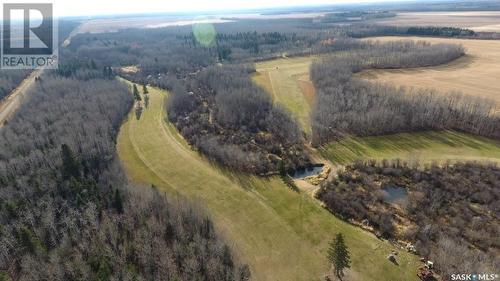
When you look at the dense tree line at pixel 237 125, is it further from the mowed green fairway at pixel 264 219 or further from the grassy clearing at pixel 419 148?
the grassy clearing at pixel 419 148

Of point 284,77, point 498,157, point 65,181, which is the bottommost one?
point 65,181

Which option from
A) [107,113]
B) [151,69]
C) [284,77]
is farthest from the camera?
[151,69]

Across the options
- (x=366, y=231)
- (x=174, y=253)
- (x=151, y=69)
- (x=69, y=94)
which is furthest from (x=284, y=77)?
(x=174, y=253)

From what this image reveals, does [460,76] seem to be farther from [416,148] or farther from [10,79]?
[10,79]

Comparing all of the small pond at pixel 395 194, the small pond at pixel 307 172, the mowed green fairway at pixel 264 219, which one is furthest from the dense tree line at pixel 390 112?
the mowed green fairway at pixel 264 219

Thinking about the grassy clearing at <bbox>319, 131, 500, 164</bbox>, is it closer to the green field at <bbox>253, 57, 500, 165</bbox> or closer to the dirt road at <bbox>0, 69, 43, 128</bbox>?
the green field at <bbox>253, 57, 500, 165</bbox>

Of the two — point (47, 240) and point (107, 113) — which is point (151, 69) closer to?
point (107, 113)

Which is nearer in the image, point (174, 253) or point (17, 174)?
point (174, 253)
